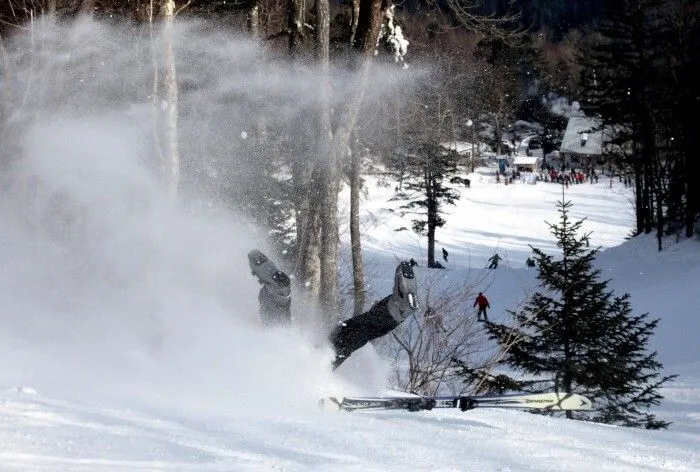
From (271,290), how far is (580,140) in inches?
2970


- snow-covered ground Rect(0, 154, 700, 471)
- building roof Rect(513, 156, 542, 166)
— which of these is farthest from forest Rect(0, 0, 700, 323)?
building roof Rect(513, 156, 542, 166)

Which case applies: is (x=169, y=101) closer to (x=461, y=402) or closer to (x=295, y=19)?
(x=295, y=19)

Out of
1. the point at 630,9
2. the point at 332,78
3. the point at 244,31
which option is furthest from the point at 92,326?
the point at 630,9

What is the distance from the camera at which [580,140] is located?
78.5 meters

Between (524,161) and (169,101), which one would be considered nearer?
(169,101)

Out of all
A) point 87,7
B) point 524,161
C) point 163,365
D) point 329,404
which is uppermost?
point 524,161

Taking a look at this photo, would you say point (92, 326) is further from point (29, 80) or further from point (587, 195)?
point (587, 195)

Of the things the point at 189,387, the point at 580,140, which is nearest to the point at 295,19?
the point at 189,387

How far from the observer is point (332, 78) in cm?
1006

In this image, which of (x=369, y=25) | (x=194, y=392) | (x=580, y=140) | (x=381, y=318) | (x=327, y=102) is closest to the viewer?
(x=194, y=392)

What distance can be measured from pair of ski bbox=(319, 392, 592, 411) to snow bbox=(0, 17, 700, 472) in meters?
0.09

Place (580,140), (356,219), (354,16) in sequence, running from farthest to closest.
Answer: (580,140) → (356,219) → (354,16)

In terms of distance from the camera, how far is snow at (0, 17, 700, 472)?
14.8 ft

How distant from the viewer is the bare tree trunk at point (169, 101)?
9.55 meters
